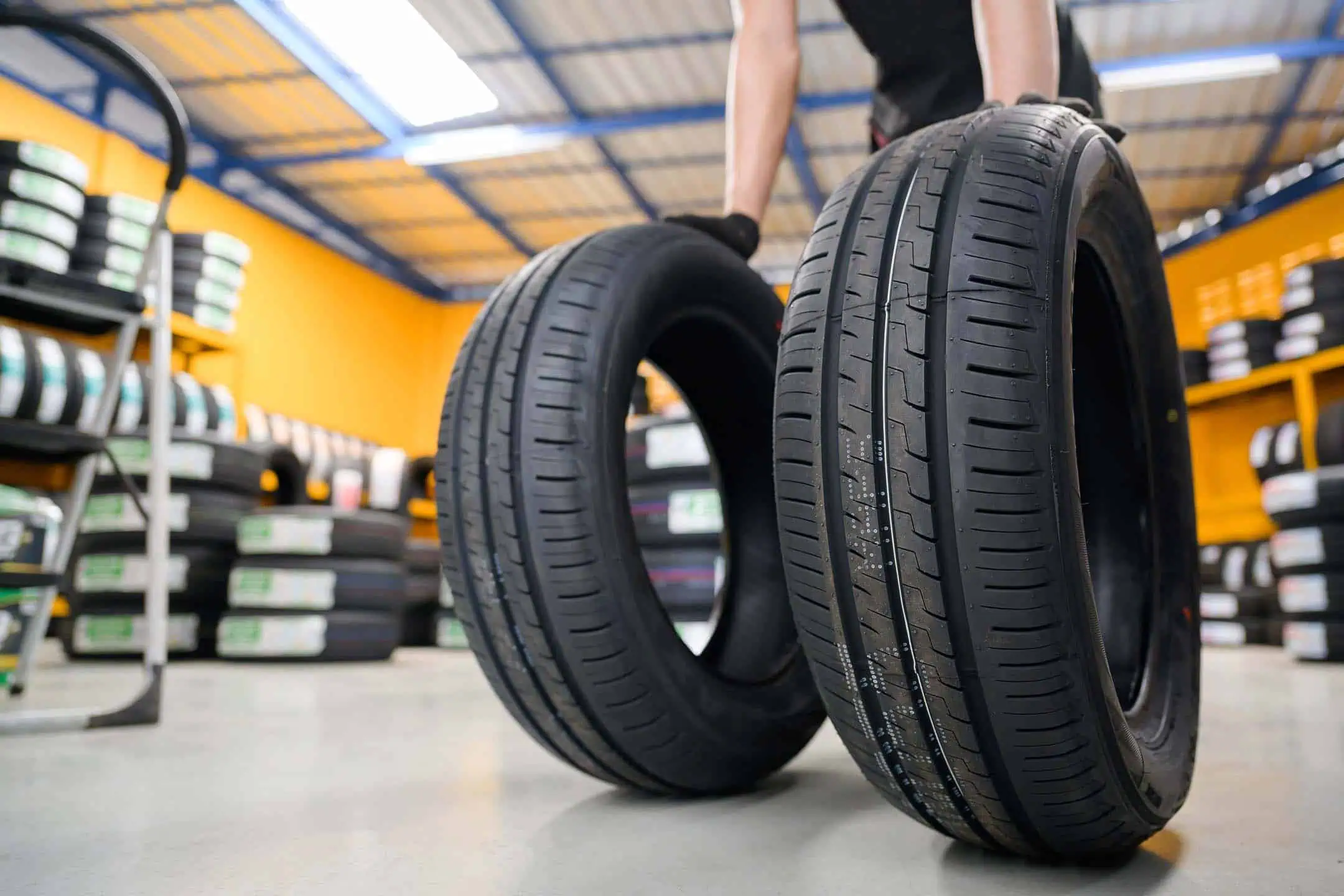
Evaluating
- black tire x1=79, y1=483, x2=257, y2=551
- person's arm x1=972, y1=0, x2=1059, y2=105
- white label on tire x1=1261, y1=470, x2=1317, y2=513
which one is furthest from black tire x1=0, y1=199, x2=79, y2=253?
white label on tire x1=1261, y1=470, x2=1317, y2=513

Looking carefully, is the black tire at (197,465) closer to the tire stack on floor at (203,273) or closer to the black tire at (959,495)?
the tire stack on floor at (203,273)

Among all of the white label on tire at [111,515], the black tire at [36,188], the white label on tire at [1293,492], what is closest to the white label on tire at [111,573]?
the white label on tire at [111,515]

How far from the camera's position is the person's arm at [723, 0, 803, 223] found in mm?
1604

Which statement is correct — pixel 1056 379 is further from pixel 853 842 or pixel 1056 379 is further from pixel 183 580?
pixel 183 580

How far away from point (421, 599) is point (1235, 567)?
5736 mm

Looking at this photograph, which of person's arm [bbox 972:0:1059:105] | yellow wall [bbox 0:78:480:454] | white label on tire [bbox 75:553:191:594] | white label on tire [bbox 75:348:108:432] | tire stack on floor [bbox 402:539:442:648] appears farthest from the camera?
yellow wall [bbox 0:78:480:454]

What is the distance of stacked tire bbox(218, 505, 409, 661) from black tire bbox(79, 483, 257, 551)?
0.18 meters

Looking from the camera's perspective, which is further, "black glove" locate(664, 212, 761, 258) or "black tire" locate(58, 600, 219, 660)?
"black tire" locate(58, 600, 219, 660)

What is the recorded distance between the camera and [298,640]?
172 inches

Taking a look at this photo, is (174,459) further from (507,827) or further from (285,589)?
(507,827)

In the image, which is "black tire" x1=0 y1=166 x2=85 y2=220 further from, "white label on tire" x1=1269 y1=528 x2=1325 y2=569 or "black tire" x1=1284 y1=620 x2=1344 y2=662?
"black tire" x1=1284 y1=620 x2=1344 y2=662

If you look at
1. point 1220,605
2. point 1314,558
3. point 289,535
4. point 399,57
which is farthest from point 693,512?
point 399,57

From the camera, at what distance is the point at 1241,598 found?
21.0 feet

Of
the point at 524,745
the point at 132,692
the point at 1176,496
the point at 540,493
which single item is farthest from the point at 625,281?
the point at 132,692
